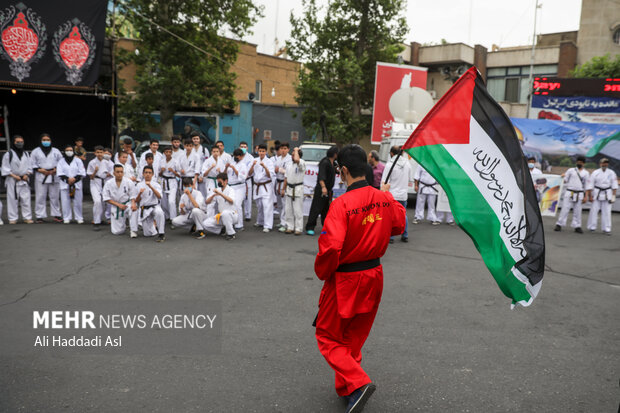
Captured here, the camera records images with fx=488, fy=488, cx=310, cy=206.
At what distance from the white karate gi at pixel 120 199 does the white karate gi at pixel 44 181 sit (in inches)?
→ 83.3

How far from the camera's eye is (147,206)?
9406mm

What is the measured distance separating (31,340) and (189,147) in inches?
280

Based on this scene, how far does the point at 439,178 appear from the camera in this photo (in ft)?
12.4

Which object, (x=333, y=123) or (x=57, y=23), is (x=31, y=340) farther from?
(x=333, y=123)

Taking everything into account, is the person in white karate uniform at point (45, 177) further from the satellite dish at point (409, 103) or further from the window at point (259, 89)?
the window at point (259, 89)

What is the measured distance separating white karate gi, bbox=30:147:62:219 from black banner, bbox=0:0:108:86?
10.7ft

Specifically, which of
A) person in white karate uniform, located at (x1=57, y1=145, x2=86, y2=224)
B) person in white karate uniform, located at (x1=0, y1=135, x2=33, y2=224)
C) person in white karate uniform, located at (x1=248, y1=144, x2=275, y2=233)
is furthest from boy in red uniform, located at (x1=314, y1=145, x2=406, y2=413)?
person in white karate uniform, located at (x1=0, y1=135, x2=33, y2=224)

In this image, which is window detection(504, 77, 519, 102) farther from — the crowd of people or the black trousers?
the black trousers

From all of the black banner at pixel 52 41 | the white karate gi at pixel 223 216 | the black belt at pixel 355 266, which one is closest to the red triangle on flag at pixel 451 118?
the black belt at pixel 355 266

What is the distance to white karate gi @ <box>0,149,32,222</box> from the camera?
10.5 meters

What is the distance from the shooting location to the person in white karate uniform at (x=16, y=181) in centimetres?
1054

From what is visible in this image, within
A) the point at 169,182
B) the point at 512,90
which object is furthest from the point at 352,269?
the point at 512,90

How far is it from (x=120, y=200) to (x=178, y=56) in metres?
12.6

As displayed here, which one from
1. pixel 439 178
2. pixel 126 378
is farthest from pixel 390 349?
pixel 126 378
